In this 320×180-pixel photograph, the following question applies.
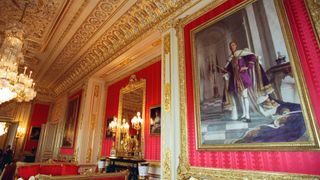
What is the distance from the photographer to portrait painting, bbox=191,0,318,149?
82.2 inches

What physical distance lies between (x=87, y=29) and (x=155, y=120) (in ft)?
9.74

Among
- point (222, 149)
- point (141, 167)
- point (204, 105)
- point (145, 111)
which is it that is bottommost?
point (141, 167)

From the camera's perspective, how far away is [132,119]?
525 centimetres

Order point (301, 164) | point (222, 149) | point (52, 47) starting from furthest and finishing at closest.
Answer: point (52, 47) < point (222, 149) < point (301, 164)

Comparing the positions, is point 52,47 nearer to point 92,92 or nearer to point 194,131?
point 92,92

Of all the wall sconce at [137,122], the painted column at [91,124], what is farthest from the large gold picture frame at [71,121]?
the wall sconce at [137,122]

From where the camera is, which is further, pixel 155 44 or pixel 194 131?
pixel 155 44

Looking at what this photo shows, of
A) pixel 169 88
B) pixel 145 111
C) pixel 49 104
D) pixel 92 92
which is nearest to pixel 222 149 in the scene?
pixel 169 88

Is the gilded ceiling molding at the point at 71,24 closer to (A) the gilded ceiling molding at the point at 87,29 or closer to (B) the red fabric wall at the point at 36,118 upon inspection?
(A) the gilded ceiling molding at the point at 87,29

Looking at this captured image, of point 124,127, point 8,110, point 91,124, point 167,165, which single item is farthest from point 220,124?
point 8,110

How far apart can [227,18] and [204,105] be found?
4.36 feet

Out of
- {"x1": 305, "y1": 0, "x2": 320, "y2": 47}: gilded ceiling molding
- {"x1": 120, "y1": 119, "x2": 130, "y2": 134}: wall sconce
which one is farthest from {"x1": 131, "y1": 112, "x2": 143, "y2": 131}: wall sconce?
{"x1": 305, "y1": 0, "x2": 320, "y2": 47}: gilded ceiling molding

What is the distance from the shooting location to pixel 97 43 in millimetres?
5645

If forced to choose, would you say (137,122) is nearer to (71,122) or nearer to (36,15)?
(36,15)
